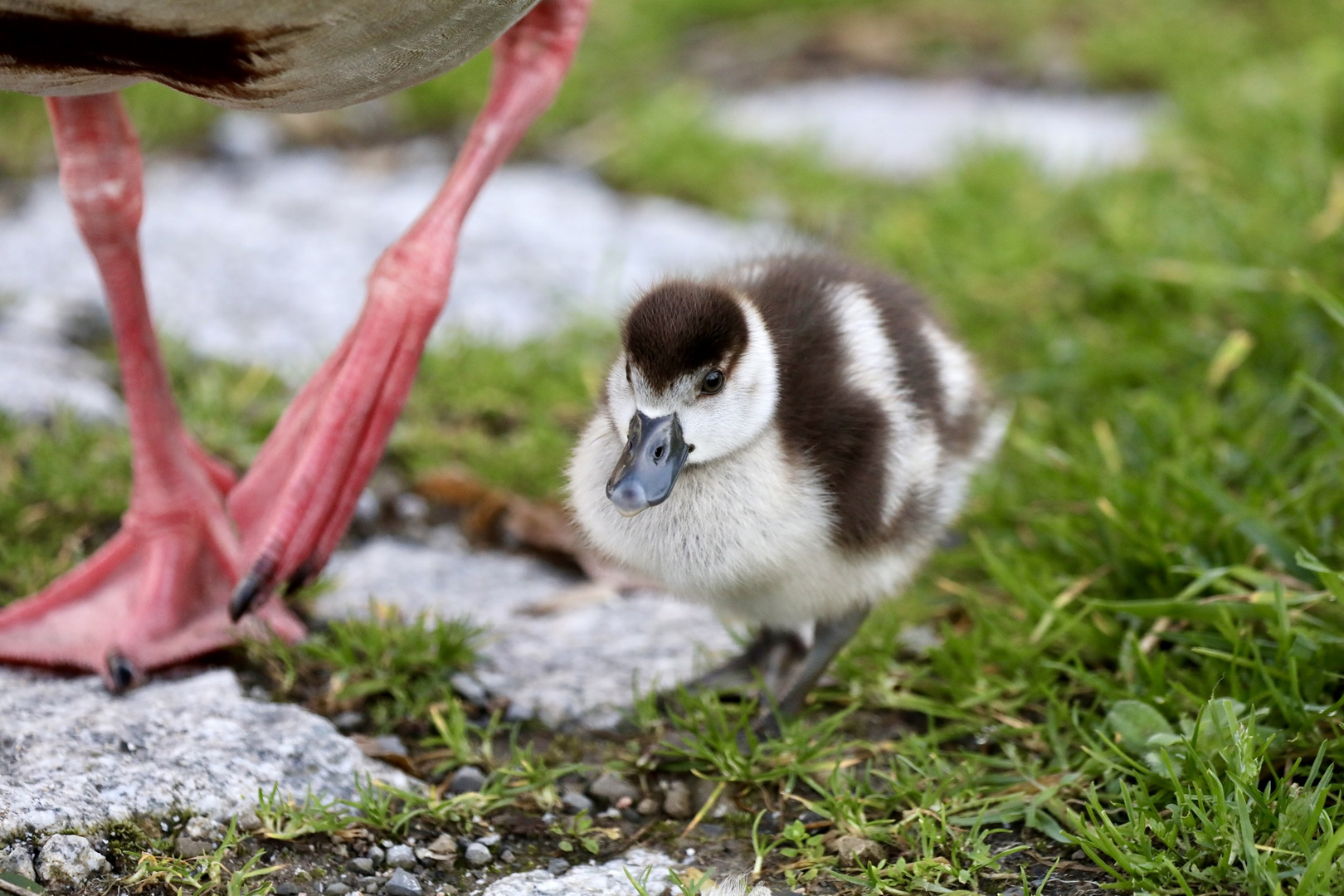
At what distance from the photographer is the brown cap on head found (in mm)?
2596

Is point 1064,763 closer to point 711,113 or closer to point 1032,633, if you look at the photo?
point 1032,633

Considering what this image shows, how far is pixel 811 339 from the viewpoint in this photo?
2918 mm

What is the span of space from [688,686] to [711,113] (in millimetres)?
3694

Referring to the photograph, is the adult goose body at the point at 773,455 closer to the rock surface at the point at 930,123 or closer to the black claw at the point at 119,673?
the black claw at the point at 119,673

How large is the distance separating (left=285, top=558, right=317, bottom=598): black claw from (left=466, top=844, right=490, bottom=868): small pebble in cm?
74

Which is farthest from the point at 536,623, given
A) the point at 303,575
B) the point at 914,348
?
the point at 914,348

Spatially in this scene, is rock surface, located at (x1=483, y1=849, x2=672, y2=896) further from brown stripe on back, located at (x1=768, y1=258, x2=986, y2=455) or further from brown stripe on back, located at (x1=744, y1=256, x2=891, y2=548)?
brown stripe on back, located at (x1=768, y1=258, x2=986, y2=455)

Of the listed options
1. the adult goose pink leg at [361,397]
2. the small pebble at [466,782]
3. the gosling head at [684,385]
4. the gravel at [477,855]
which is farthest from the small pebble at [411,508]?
the gravel at [477,855]

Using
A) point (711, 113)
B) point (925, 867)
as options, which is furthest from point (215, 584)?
point (711, 113)

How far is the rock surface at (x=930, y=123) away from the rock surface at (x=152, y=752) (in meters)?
3.99

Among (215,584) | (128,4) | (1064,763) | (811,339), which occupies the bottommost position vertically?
(1064,763)

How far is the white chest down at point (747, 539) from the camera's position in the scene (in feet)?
8.95

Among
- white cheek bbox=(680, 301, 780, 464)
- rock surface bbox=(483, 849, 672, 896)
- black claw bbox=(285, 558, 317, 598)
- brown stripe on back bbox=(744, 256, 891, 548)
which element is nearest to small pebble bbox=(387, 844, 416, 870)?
rock surface bbox=(483, 849, 672, 896)

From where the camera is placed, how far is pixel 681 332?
2.59 meters
